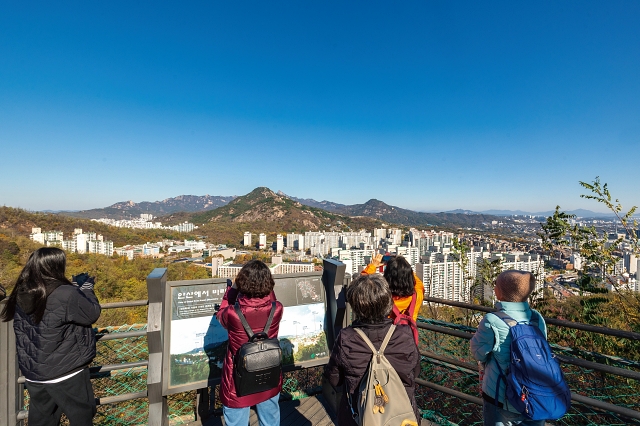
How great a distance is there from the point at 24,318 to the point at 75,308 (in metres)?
0.27

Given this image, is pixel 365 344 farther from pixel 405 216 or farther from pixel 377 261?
pixel 405 216

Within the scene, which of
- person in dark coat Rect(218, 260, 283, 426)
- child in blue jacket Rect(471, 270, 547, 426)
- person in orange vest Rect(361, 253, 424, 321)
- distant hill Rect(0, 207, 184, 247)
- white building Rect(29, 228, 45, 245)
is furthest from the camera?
distant hill Rect(0, 207, 184, 247)

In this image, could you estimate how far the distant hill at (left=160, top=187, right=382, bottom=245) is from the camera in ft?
232

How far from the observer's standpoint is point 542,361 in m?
1.23

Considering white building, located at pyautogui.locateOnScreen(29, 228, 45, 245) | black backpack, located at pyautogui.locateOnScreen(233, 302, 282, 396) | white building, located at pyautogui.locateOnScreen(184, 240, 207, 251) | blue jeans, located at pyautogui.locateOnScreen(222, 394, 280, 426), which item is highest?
black backpack, located at pyautogui.locateOnScreen(233, 302, 282, 396)

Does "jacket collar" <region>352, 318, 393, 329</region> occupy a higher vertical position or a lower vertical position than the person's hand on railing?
lower

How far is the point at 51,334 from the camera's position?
1515 mm

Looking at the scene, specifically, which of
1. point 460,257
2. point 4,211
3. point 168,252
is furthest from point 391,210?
point 460,257

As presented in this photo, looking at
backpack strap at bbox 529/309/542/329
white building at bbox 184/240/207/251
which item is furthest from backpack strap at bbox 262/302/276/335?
white building at bbox 184/240/207/251

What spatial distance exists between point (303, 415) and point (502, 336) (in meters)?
1.82

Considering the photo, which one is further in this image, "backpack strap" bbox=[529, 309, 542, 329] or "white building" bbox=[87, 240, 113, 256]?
"white building" bbox=[87, 240, 113, 256]

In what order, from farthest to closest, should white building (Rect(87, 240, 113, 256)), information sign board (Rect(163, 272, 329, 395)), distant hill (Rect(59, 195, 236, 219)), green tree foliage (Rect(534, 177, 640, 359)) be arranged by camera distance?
distant hill (Rect(59, 195, 236, 219)) → white building (Rect(87, 240, 113, 256)) → green tree foliage (Rect(534, 177, 640, 359)) → information sign board (Rect(163, 272, 329, 395))

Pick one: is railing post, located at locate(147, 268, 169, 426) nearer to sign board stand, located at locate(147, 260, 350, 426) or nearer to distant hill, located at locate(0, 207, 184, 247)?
sign board stand, located at locate(147, 260, 350, 426)

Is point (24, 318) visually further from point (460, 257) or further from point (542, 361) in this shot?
point (460, 257)
